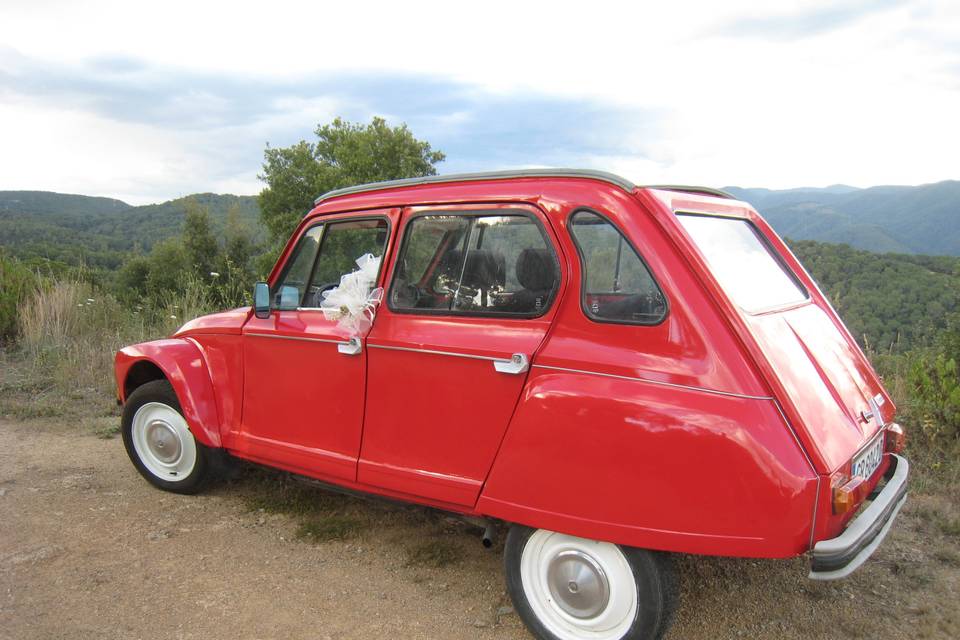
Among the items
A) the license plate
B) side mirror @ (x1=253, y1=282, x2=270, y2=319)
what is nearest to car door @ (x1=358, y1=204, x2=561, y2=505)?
side mirror @ (x1=253, y1=282, x2=270, y2=319)

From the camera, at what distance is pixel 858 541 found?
2430 millimetres

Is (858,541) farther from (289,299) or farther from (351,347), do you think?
(289,299)

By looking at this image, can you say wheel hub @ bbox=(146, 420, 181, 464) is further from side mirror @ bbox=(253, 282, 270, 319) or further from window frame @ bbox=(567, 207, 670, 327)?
window frame @ bbox=(567, 207, 670, 327)

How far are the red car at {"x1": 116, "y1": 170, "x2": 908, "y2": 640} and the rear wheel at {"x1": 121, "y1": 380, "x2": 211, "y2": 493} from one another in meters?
0.82

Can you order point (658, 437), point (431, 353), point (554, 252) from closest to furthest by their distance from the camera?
1. point (658, 437)
2. point (554, 252)
3. point (431, 353)

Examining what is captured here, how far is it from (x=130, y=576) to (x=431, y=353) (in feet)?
6.71

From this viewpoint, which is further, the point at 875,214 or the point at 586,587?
the point at 875,214

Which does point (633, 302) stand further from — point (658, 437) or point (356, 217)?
point (356, 217)

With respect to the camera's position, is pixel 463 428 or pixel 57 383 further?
pixel 57 383

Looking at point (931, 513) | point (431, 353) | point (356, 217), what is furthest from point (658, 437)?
point (931, 513)

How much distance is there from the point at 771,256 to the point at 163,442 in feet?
12.9

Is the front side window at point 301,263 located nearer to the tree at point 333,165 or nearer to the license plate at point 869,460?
the license plate at point 869,460

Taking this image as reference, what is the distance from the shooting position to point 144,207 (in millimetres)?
53531

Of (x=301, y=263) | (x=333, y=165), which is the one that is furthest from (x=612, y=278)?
(x=333, y=165)
